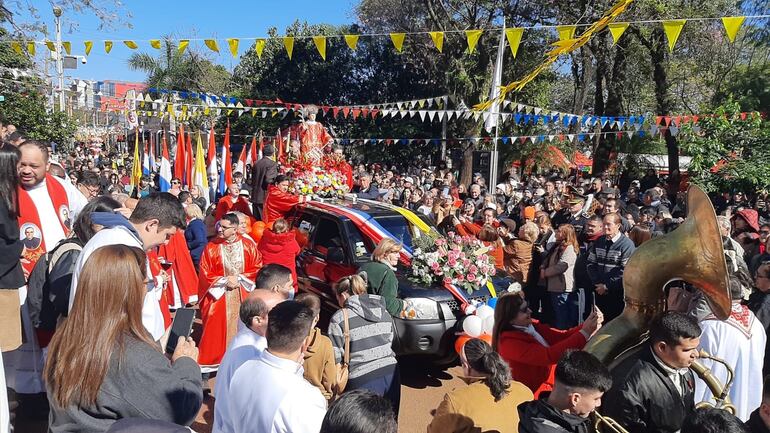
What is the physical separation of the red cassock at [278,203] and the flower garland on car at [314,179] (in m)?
0.12

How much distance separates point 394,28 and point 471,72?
17.2 ft

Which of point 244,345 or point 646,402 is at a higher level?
point 244,345

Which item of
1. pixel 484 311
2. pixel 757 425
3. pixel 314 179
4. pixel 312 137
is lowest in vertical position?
pixel 484 311

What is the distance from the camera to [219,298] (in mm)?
5535

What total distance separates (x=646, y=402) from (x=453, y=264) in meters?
3.22

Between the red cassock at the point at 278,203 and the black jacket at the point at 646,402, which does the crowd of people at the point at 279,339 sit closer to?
the black jacket at the point at 646,402

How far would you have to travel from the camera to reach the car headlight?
565 cm

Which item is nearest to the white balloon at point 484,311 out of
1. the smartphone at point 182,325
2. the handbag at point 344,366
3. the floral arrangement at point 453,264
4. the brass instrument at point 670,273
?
the floral arrangement at point 453,264

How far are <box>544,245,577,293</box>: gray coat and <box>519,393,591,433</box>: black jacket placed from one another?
4.22 metres

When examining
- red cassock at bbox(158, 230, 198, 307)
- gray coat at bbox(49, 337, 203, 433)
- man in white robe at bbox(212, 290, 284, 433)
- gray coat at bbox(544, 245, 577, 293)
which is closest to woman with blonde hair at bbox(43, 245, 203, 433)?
gray coat at bbox(49, 337, 203, 433)

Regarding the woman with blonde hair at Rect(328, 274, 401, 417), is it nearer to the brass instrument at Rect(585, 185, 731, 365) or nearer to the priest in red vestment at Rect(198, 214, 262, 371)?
the brass instrument at Rect(585, 185, 731, 365)

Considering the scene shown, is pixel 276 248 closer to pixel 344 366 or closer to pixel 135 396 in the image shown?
pixel 344 366

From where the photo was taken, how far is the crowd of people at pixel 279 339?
2.18 metres

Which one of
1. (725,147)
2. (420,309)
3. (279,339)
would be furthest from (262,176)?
(725,147)
